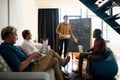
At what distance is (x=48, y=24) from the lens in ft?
33.1

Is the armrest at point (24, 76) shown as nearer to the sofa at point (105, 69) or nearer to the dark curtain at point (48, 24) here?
the sofa at point (105, 69)

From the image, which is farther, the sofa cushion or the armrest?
→ the sofa cushion

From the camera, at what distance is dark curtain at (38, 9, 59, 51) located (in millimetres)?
10047

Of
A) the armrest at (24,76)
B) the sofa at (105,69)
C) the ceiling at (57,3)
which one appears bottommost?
the sofa at (105,69)

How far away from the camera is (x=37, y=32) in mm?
10094

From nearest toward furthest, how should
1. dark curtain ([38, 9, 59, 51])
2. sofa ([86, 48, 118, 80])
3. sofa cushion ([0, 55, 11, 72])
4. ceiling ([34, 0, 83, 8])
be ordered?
sofa cushion ([0, 55, 11, 72]) → sofa ([86, 48, 118, 80]) → ceiling ([34, 0, 83, 8]) → dark curtain ([38, 9, 59, 51])

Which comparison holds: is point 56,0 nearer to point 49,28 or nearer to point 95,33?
point 49,28

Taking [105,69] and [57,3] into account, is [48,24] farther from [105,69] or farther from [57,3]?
[105,69]

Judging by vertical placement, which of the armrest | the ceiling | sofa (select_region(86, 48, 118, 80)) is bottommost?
sofa (select_region(86, 48, 118, 80))

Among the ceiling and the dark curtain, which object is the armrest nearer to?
the ceiling

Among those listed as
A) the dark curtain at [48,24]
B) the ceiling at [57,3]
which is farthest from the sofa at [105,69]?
the dark curtain at [48,24]

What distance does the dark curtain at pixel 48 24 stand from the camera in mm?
10047

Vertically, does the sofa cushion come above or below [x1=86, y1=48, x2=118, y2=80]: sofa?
above

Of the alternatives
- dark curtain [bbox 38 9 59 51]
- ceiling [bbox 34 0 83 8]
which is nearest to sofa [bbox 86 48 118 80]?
ceiling [bbox 34 0 83 8]
